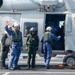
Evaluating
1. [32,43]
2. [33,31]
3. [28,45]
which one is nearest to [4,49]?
[28,45]

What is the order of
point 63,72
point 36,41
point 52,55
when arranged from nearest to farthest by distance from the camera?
point 63,72 → point 36,41 → point 52,55

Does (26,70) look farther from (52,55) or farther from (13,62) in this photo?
(52,55)

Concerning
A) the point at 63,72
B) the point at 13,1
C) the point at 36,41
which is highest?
the point at 13,1

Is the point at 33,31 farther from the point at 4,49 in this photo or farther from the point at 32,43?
the point at 4,49

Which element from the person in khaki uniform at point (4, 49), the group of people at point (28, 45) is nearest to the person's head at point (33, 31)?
the group of people at point (28, 45)

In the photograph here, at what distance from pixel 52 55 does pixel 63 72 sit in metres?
2.40

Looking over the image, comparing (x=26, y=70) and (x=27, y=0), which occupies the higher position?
(x=27, y=0)

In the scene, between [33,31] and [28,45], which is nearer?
[33,31]

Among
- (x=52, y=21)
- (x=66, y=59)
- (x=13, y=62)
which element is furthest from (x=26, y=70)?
(x=52, y=21)

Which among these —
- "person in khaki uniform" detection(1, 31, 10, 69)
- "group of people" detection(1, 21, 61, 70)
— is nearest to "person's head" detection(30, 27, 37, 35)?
"group of people" detection(1, 21, 61, 70)

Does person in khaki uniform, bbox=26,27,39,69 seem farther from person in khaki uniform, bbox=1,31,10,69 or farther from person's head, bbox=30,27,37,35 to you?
person in khaki uniform, bbox=1,31,10,69

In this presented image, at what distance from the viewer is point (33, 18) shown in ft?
52.9

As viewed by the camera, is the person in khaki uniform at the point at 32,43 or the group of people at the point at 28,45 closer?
the group of people at the point at 28,45

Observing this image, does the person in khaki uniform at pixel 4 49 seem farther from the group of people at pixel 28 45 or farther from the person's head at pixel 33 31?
the person's head at pixel 33 31
